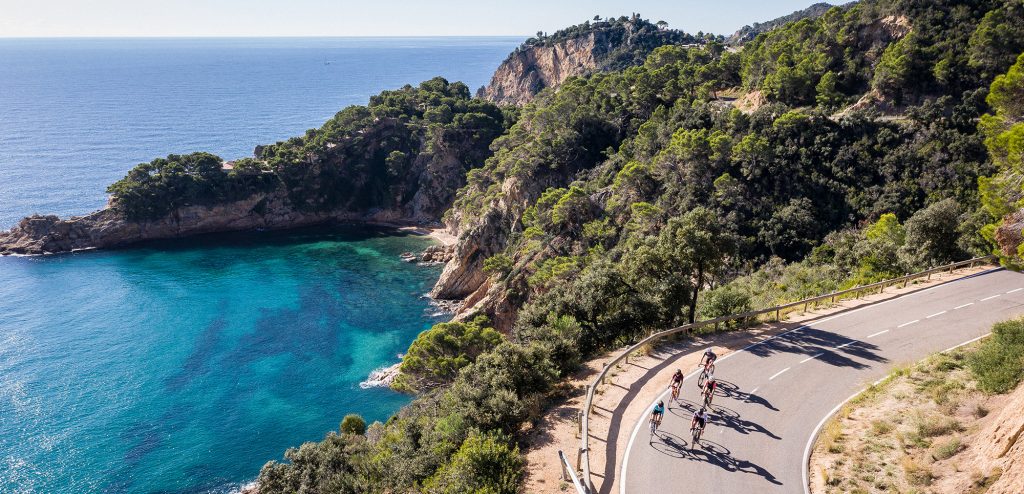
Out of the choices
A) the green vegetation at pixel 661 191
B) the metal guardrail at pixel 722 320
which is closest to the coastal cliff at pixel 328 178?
the green vegetation at pixel 661 191

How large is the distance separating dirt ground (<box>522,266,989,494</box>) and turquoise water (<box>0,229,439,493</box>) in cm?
2712

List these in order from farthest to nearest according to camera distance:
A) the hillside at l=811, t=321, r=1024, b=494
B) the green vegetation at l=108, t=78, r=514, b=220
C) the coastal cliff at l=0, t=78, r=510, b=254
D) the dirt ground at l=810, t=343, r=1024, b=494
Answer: the green vegetation at l=108, t=78, r=514, b=220 < the coastal cliff at l=0, t=78, r=510, b=254 < the hillside at l=811, t=321, r=1024, b=494 < the dirt ground at l=810, t=343, r=1024, b=494

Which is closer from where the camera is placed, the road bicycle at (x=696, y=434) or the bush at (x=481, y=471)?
the bush at (x=481, y=471)

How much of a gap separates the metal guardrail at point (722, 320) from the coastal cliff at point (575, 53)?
105 m

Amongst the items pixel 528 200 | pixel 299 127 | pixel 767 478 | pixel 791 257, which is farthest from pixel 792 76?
pixel 299 127

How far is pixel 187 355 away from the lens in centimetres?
5216

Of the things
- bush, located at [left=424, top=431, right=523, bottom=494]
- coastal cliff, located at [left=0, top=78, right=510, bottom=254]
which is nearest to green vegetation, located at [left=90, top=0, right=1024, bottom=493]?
bush, located at [left=424, top=431, right=523, bottom=494]

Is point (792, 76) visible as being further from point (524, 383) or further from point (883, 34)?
point (524, 383)

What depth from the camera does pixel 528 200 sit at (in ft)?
224

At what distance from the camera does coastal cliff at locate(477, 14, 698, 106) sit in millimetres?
A: 135250

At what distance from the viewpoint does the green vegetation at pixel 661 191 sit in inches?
862

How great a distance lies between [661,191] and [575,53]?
97.6 metres

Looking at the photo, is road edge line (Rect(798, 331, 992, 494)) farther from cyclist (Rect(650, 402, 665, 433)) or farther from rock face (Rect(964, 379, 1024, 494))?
cyclist (Rect(650, 402, 665, 433))

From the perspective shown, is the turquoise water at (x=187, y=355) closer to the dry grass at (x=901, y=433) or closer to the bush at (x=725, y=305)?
the bush at (x=725, y=305)
